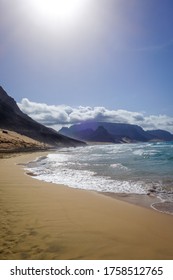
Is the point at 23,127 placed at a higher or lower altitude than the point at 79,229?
higher

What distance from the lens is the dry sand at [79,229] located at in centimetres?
573

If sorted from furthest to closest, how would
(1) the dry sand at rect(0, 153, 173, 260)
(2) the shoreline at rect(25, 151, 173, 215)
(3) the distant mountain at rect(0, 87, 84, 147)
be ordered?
(3) the distant mountain at rect(0, 87, 84, 147) < (2) the shoreline at rect(25, 151, 173, 215) < (1) the dry sand at rect(0, 153, 173, 260)

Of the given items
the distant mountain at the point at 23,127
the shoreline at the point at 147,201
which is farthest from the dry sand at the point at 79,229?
the distant mountain at the point at 23,127

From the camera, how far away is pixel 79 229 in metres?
7.20

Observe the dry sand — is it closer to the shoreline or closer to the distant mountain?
the shoreline

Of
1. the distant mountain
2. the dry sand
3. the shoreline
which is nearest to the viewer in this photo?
the dry sand

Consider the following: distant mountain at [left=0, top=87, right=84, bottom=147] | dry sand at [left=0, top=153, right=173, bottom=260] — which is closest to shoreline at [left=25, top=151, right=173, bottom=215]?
dry sand at [left=0, top=153, right=173, bottom=260]

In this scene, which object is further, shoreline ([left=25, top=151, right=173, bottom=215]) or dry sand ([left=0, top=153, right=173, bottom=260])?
shoreline ([left=25, top=151, right=173, bottom=215])

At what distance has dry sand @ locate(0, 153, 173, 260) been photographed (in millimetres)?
5727

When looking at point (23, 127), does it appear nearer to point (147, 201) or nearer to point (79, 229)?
point (147, 201)

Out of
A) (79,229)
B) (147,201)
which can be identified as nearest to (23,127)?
(147,201)

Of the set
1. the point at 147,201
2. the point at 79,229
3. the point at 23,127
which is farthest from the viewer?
the point at 23,127

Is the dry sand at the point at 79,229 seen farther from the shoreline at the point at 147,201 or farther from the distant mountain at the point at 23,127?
the distant mountain at the point at 23,127
